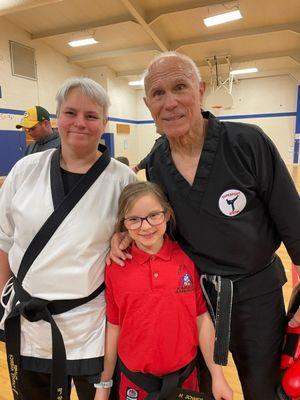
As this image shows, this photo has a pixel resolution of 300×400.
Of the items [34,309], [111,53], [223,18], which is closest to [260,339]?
[34,309]

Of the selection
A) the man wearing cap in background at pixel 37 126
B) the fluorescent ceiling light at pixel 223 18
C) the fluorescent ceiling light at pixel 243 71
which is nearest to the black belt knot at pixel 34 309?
the man wearing cap in background at pixel 37 126

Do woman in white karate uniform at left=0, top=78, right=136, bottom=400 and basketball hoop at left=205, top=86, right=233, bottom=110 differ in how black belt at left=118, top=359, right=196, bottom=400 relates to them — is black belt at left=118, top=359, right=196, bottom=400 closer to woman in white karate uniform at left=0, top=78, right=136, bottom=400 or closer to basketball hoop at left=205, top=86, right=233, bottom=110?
woman in white karate uniform at left=0, top=78, right=136, bottom=400

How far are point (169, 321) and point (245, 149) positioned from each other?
0.67 metres

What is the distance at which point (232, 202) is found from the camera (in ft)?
3.62

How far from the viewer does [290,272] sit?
310 centimetres

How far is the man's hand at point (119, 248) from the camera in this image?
3.52 feet

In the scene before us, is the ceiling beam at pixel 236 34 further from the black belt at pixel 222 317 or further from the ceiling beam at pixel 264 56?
the black belt at pixel 222 317

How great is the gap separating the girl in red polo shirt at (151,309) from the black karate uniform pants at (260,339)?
0.16m

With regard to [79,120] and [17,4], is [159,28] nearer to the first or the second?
[17,4]

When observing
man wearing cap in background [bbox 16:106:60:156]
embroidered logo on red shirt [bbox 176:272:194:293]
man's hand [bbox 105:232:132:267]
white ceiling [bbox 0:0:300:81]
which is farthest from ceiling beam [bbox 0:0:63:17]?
embroidered logo on red shirt [bbox 176:272:194:293]

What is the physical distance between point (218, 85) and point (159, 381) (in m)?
11.6

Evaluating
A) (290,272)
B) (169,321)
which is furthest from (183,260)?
(290,272)

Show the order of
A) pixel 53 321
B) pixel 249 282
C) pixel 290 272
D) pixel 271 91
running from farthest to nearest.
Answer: pixel 271 91, pixel 290 272, pixel 249 282, pixel 53 321

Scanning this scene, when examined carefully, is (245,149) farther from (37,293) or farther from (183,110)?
(37,293)
